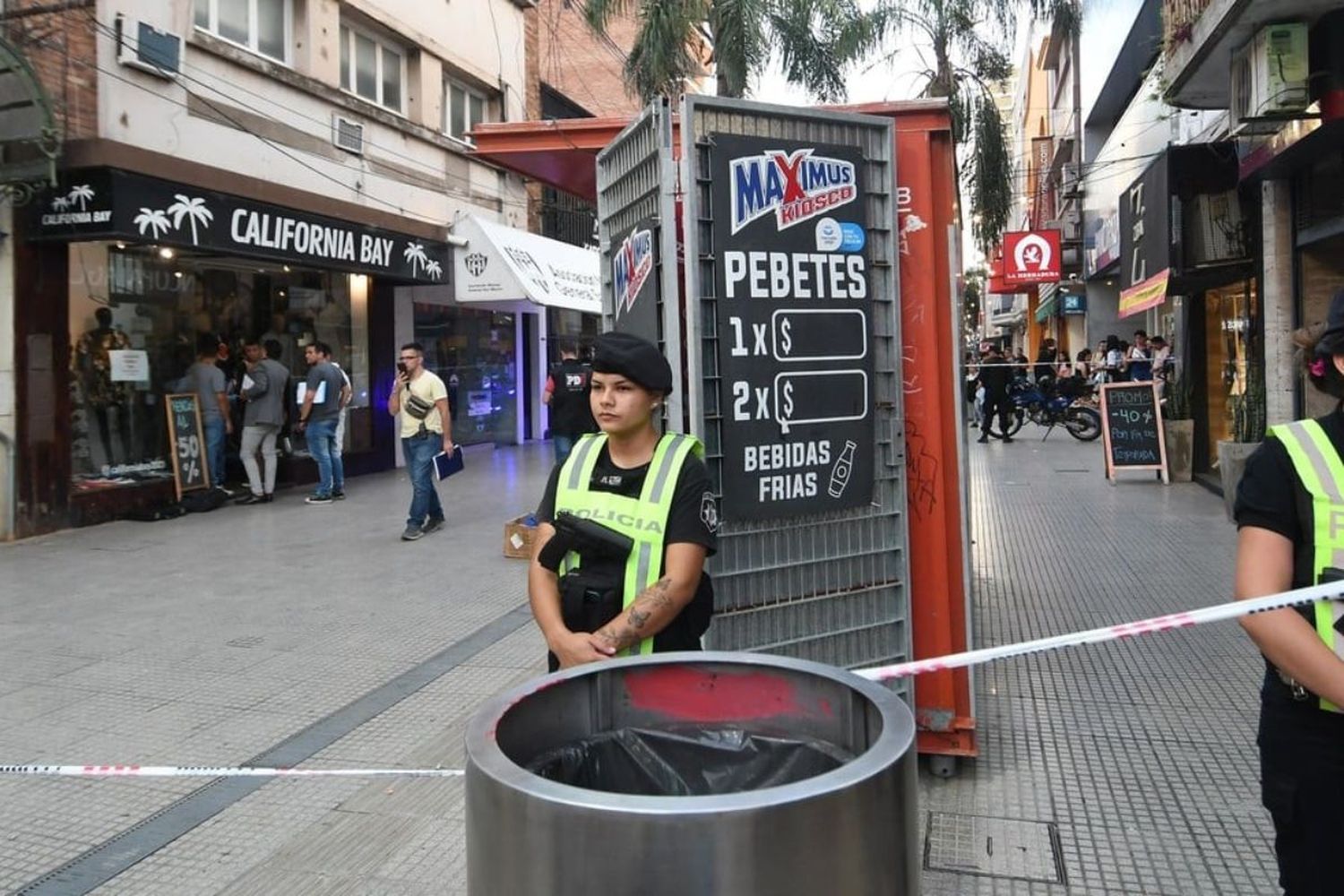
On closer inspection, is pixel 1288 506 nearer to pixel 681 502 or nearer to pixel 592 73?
pixel 681 502

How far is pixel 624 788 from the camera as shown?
6.08ft

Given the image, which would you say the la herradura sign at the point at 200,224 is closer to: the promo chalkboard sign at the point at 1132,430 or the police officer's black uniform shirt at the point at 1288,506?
the promo chalkboard sign at the point at 1132,430

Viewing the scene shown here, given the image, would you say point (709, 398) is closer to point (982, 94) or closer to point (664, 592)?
point (664, 592)

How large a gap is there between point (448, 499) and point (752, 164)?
9.13 metres

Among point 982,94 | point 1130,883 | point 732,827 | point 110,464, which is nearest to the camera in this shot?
point 732,827

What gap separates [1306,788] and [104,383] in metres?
10.9

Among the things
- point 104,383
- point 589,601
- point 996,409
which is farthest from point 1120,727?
point 996,409

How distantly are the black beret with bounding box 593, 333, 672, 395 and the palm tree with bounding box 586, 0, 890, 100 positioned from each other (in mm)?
15058

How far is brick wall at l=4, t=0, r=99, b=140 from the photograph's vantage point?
8922 mm

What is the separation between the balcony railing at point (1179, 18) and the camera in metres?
8.38

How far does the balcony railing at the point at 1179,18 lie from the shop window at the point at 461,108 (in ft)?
33.3

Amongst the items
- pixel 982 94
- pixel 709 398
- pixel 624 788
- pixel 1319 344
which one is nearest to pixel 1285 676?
pixel 1319 344

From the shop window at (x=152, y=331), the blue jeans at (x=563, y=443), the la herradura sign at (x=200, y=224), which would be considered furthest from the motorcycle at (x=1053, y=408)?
the shop window at (x=152, y=331)

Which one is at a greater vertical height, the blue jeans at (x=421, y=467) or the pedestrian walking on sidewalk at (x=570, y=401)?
the pedestrian walking on sidewalk at (x=570, y=401)
